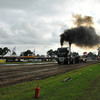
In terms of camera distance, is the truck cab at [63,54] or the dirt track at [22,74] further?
the truck cab at [63,54]

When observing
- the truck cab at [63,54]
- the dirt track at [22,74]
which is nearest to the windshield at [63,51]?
the truck cab at [63,54]

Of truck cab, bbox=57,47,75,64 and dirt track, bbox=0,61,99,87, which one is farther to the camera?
truck cab, bbox=57,47,75,64

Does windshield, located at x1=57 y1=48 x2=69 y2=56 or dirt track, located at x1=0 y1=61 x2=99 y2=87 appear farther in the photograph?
windshield, located at x1=57 y1=48 x2=69 y2=56

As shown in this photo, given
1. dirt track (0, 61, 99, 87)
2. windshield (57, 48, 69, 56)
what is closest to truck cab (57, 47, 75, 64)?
windshield (57, 48, 69, 56)

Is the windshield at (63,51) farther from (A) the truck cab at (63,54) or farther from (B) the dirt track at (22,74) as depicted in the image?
(B) the dirt track at (22,74)

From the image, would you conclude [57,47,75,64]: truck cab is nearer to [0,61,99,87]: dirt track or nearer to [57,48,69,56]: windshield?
[57,48,69,56]: windshield

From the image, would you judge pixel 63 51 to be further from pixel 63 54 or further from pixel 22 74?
pixel 22 74

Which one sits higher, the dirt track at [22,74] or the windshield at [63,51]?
the windshield at [63,51]

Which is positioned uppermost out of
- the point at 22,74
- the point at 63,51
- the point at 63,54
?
the point at 63,51

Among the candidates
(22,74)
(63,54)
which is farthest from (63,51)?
(22,74)

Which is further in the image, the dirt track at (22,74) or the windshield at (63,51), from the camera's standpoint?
the windshield at (63,51)

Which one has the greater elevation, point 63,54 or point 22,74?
point 63,54

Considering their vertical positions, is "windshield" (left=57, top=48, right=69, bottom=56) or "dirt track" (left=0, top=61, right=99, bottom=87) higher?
"windshield" (left=57, top=48, right=69, bottom=56)

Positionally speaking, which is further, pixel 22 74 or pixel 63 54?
pixel 63 54
